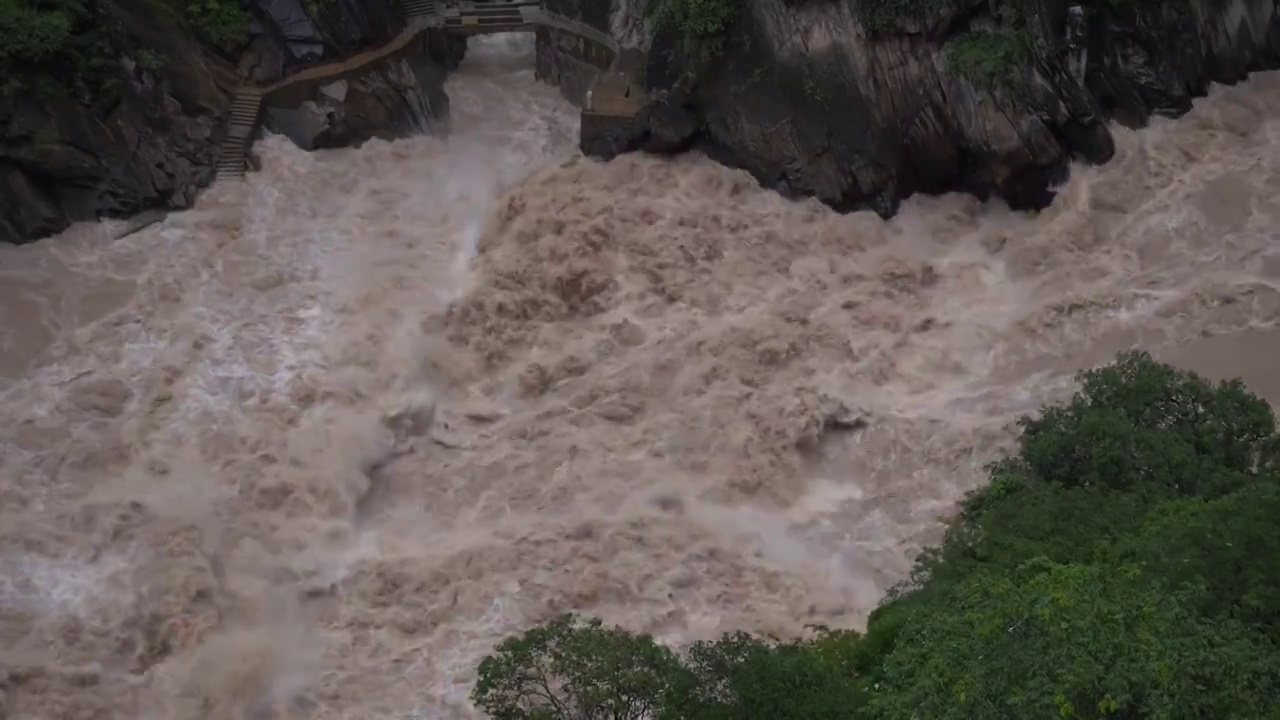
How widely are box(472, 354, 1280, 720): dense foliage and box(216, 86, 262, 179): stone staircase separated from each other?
16.9 meters

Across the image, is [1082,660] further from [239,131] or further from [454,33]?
[454,33]

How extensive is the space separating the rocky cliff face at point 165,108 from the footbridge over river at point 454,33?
0.93 ft

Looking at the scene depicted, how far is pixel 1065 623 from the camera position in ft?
38.3

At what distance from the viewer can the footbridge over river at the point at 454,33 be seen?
28094mm

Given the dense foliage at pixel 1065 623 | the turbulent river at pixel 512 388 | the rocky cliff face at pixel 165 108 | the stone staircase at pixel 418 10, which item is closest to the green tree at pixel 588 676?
the dense foliage at pixel 1065 623

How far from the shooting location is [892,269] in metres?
25.5

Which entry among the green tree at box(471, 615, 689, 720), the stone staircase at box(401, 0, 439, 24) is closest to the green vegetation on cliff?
the stone staircase at box(401, 0, 439, 24)

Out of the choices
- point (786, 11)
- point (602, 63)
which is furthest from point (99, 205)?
point (786, 11)

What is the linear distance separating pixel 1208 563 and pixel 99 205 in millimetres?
21792

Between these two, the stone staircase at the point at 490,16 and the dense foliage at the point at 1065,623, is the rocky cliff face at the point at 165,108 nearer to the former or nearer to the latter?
the stone staircase at the point at 490,16

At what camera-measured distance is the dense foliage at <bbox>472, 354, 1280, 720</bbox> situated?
36.2 feet

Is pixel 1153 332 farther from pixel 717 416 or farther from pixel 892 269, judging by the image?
pixel 717 416

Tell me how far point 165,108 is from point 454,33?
289 inches

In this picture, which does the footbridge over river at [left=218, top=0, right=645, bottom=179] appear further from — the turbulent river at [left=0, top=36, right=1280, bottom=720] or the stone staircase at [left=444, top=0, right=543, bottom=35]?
the turbulent river at [left=0, top=36, right=1280, bottom=720]
